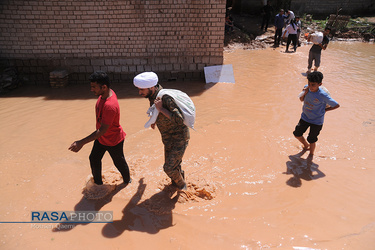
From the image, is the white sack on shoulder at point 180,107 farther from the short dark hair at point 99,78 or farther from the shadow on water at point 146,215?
the shadow on water at point 146,215

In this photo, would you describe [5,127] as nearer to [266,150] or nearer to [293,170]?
[266,150]

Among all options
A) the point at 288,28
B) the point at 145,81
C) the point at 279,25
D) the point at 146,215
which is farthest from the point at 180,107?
the point at 279,25

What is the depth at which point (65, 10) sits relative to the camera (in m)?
7.29

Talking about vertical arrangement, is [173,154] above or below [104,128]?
below

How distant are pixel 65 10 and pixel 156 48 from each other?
2.70m

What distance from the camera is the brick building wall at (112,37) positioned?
7.30 meters

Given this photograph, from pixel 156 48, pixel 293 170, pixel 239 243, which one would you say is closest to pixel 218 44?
pixel 156 48

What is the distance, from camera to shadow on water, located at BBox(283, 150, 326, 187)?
3633 mm

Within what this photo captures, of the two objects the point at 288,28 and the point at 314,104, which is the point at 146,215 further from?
the point at 288,28

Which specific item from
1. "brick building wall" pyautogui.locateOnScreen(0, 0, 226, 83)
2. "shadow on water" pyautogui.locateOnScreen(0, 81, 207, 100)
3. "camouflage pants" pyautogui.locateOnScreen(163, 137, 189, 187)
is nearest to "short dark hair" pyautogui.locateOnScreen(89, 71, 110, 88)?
"camouflage pants" pyautogui.locateOnScreen(163, 137, 189, 187)

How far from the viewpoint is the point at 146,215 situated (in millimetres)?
3070

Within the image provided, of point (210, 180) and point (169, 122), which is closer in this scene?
point (169, 122)

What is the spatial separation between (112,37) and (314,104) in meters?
6.01

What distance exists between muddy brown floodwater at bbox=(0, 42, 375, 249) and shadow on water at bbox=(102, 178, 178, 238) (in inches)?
0.5
